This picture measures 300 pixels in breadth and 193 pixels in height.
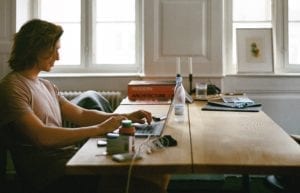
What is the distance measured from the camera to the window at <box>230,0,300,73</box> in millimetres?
3754

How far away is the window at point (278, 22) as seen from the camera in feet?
12.3

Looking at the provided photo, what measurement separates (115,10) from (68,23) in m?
0.42

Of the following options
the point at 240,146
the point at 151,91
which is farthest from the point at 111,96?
the point at 240,146

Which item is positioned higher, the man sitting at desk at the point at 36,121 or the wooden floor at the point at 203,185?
the man sitting at desk at the point at 36,121

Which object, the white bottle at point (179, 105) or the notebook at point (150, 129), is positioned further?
the white bottle at point (179, 105)

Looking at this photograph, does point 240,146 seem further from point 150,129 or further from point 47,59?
point 47,59

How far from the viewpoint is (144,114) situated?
2188 millimetres

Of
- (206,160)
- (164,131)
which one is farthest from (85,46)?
(206,160)

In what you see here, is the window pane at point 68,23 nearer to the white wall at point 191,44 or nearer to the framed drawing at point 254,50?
the white wall at point 191,44

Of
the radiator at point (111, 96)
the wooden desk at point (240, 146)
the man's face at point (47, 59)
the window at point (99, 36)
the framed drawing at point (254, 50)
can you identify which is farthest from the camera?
the window at point (99, 36)

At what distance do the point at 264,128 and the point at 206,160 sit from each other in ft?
2.32

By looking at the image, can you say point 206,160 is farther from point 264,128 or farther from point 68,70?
point 68,70

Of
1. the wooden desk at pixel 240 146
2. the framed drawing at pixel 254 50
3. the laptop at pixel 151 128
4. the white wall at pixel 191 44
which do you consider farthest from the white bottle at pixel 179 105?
the framed drawing at pixel 254 50

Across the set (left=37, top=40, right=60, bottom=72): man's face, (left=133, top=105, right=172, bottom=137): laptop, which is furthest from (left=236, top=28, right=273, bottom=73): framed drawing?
(left=37, top=40, right=60, bottom=72): man's face
